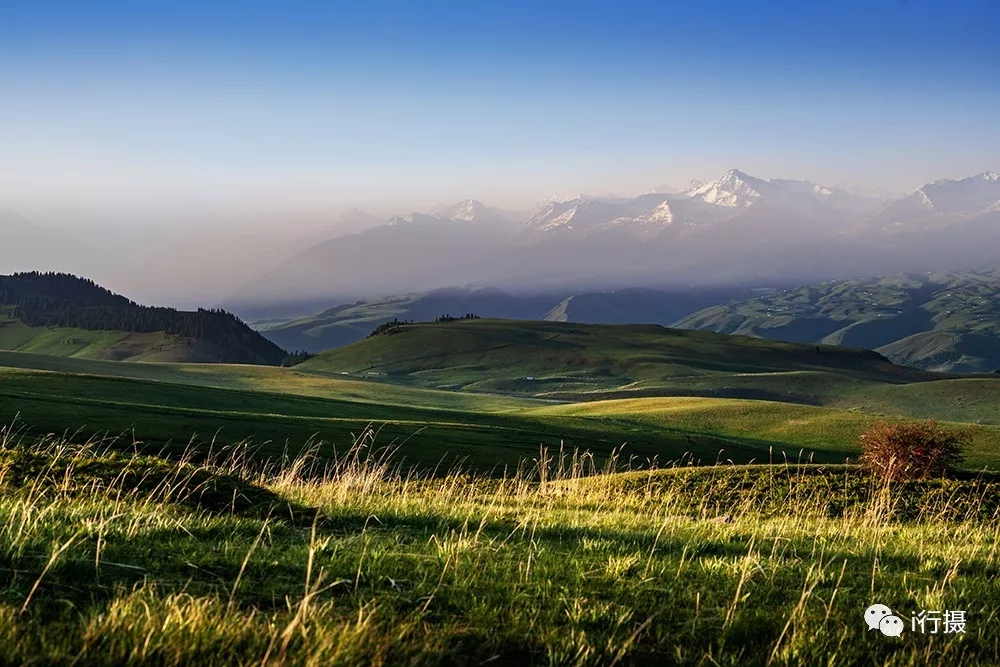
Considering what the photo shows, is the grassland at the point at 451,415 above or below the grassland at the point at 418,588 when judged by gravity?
below

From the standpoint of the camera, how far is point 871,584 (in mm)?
8336

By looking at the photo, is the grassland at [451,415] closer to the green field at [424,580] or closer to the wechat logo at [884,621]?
the green field at [424,580]

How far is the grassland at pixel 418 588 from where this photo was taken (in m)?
5.61

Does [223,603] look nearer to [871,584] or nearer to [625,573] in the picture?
[625,573]

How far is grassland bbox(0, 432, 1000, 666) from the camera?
561 centimetres

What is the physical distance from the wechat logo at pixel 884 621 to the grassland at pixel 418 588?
10 cm

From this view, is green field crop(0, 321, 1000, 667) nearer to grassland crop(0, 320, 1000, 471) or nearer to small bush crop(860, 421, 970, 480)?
grassland crop(0, 320, 1000, 471)

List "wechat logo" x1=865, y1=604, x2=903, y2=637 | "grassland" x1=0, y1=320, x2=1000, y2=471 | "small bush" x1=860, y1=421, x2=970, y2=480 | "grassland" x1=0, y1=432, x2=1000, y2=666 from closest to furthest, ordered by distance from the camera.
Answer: "grassland" x1=0, y1=432, x2=1000, y2=666, "wechat logo" x1=865, y1=604, x2=903, y2=637, "small bush" x1=860, y1=421, x2=970, y2=480, "grassland" x1=0, y1=320, x2=1000, y2=471

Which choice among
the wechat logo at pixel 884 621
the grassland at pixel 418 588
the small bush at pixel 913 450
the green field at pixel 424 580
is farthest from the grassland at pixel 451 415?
the wechat logo at pixel 884 621

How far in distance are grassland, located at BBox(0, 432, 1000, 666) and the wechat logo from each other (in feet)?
0.34

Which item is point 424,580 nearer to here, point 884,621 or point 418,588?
point 418,588

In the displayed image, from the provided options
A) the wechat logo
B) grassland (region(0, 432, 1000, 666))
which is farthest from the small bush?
the wechat logo

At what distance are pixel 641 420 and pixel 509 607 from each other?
74910 mm

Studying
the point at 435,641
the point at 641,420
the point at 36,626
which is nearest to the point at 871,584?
the point at 435,641
